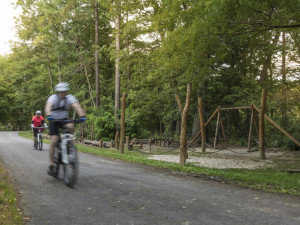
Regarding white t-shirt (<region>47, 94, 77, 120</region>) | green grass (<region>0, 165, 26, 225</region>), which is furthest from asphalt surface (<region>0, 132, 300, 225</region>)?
white t-shirt (<region>47, 94, 77, 120</region>)

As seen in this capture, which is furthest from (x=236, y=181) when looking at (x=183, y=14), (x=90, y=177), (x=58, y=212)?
(x=183, y=14)

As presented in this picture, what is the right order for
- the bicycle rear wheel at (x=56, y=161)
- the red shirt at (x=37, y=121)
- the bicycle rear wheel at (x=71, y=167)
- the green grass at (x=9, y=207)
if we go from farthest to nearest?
the red shirt at (x=37, y=121) → the bicycle rear wheel at (x=56, y=161) → the bicycle rear wheel at (x=71, y=167) → the green grass at (x=9, y=207)

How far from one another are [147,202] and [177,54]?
7666 millimetres

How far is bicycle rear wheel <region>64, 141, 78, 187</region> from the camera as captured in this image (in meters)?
5.82

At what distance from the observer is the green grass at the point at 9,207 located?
3965 millimetres

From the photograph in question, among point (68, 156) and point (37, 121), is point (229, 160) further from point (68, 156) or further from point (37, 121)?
point (68, 156)

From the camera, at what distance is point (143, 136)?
2380cm

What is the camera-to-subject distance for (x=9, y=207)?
450cm

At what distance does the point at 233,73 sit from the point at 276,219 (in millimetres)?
18708

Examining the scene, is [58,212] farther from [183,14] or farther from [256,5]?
[183,14]

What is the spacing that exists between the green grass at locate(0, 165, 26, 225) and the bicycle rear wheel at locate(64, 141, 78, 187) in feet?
3.40

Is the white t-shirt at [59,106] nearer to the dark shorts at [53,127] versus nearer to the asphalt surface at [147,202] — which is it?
the dark shorts at [53,127]

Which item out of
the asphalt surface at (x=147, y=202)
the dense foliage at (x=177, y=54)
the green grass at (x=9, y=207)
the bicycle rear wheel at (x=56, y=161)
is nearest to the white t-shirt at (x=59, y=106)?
the bicycle rear wheel at (x=56, y=161)

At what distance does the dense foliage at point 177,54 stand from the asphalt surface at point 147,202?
5.27 meters
